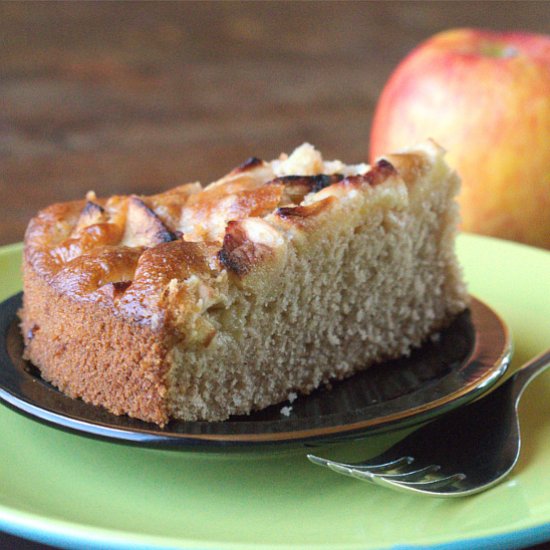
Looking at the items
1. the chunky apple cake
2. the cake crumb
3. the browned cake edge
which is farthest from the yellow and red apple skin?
the browned cake edge

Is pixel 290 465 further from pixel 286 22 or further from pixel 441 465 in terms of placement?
pixel 286 22

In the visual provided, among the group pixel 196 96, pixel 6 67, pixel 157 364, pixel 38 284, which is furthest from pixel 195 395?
pixel 6 67

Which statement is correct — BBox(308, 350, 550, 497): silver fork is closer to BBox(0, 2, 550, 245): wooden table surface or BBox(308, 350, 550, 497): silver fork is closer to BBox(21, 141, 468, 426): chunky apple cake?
BBox(21, 141, 468, 426): chunky apple cake

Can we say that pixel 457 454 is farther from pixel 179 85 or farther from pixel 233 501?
pixel 179 85

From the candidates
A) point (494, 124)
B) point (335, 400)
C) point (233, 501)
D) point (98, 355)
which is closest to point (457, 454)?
point (335, 400)

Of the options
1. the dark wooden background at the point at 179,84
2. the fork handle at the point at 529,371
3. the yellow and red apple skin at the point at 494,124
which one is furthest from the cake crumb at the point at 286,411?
the dark wooden background at the point at 179,84

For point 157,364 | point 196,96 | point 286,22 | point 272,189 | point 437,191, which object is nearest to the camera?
point 157,364
